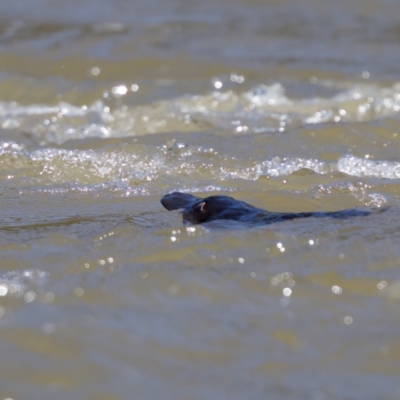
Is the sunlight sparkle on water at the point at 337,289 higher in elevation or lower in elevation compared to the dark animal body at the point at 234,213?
lower

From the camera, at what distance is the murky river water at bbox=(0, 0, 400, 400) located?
2158mm

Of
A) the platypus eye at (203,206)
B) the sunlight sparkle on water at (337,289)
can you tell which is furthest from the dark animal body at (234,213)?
the sunlight sparkle on water at (337,289)

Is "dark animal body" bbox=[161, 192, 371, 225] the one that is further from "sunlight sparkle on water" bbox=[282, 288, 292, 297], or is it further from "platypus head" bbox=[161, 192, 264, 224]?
"sunlight sparkle on water" bbox=[282, 288, 292, 297]

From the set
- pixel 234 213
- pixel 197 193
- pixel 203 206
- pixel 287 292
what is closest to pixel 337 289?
pixel 287 292

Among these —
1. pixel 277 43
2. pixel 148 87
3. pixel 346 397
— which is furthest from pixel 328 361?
pixel 277 43

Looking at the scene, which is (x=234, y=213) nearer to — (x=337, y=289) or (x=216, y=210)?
(x=216, y=210)

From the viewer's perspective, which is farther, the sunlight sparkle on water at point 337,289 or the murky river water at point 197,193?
the sunlight sparkle on water at point 337,289

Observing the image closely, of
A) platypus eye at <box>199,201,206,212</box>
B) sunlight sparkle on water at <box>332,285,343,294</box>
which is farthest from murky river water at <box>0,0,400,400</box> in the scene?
platypus eye at <box>199,201,206,212</box>

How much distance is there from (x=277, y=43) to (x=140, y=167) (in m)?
4.35

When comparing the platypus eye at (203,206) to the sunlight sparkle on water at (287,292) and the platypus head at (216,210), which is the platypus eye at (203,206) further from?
the sunlight sparkle on water at (287,292)

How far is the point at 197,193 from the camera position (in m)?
4.31

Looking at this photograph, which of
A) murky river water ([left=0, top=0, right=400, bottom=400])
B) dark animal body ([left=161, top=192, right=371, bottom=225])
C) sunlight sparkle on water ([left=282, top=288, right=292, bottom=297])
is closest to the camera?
murky river water ([left=0, top=0, right=400, bottom=400])

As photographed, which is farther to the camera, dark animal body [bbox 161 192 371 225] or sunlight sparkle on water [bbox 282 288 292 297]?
dark animal body [bbox 161 192 371 225]

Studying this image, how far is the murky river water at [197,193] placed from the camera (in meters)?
2.16
